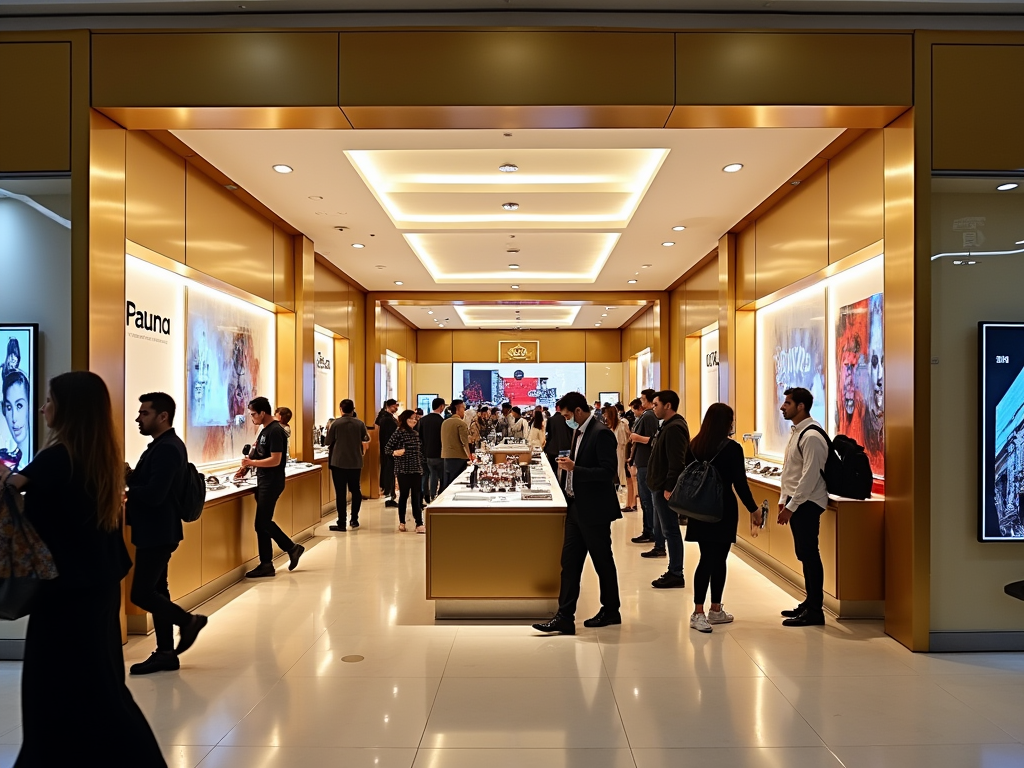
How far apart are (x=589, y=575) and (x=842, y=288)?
3.62 metres

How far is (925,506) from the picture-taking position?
498 cm

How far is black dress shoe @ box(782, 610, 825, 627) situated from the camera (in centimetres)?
560

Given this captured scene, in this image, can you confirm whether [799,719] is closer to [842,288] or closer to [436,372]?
[842,288]

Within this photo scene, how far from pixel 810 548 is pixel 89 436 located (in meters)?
4.85

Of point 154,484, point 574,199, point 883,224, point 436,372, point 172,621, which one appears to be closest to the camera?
point 154,484

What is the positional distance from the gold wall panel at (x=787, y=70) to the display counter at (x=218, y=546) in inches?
190

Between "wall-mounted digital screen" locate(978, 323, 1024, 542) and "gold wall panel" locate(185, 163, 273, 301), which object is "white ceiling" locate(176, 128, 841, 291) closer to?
"gold wall panel" locate(185, 163, 273, 301)

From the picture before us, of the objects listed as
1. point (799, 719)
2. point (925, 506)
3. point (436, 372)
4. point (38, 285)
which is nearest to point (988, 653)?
point (925, 506)

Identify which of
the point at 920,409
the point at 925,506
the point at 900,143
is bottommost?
the point at 925,506

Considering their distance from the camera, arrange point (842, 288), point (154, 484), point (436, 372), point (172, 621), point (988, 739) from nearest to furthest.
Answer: point (988, 739)
point (154, 484)
point (172, 621)
point (842, 288)
point (436, 372)

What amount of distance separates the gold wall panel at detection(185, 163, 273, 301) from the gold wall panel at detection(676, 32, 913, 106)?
4.35 meters

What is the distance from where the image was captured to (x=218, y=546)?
21.3 feet

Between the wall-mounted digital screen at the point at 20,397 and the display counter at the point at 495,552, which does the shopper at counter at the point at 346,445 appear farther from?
the wall-mounted digital screen at the point at 20,397

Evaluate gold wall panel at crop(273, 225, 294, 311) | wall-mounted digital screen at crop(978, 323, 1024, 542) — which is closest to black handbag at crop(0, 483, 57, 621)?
wall-mounted digital screen at crop(978, 323, 1024, 542)
